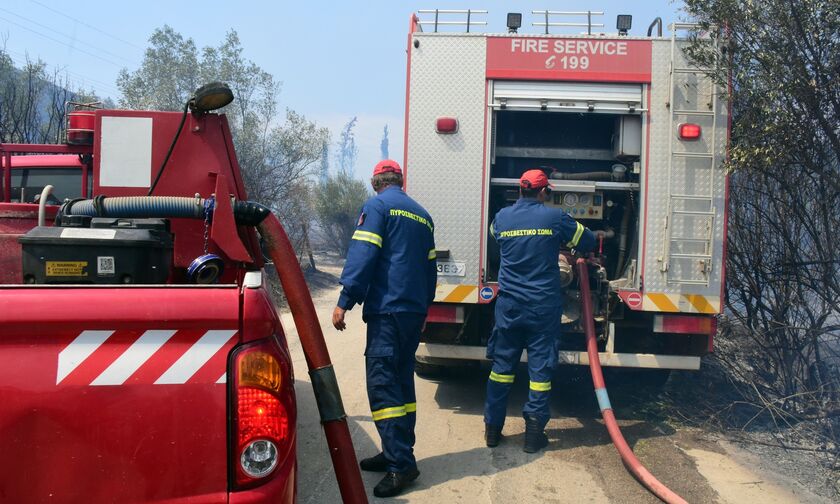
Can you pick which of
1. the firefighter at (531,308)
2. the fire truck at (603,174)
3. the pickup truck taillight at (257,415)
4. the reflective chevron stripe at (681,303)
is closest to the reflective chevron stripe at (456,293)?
the fire truck at (603,174)

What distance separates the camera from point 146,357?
185 cm

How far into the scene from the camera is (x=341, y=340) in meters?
8.95

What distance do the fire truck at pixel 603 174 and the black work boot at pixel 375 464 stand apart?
1.45 m

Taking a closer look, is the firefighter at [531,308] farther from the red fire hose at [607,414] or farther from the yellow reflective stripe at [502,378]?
the red fire hose at [607,414]

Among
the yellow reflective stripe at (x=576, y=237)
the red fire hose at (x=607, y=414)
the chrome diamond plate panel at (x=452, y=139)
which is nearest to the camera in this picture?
the red fire hose at (x=607, y=414)

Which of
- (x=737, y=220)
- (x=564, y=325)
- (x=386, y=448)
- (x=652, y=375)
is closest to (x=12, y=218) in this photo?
(x=386, y=448)

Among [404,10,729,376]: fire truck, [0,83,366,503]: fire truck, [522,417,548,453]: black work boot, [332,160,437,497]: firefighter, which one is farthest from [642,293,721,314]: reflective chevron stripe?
[0,83,366,503]: fire truck

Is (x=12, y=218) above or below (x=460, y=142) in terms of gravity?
below

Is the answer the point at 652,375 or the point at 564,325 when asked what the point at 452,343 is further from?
the point at 652,375

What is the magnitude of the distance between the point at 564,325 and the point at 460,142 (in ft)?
5.81

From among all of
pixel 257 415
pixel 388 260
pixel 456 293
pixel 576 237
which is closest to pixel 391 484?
pixel 388 260

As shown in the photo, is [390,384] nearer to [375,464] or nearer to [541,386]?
[375,464]

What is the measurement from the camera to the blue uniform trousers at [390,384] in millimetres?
4129

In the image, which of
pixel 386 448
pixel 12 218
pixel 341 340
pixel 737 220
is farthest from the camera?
pixel 341 340
